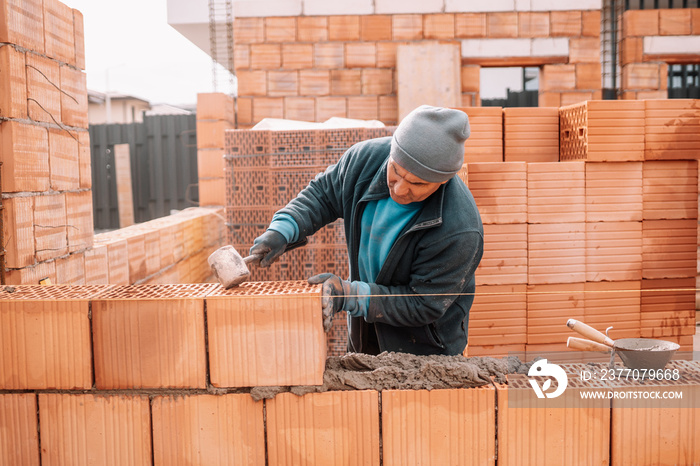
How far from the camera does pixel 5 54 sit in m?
3.10

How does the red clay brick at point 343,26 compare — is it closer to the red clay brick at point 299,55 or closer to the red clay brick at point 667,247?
the red clay brick at point 299,55

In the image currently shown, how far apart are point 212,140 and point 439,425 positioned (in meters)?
8.88

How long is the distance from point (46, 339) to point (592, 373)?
1794mm

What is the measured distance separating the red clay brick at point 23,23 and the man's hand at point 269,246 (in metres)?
1.96

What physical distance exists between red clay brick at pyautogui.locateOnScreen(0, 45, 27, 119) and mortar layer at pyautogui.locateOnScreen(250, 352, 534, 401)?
2.34 meters

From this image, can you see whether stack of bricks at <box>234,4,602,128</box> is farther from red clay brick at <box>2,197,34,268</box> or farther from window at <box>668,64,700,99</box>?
red clay brick at <box>2,197,34,268</box>

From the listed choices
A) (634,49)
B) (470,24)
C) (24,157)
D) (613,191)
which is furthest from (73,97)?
(634,49)

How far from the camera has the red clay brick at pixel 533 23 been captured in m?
8.93

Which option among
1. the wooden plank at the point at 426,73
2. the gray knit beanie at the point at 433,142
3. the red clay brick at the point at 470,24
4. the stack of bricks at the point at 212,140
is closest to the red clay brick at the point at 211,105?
the stack of bricks at the point at 212,140

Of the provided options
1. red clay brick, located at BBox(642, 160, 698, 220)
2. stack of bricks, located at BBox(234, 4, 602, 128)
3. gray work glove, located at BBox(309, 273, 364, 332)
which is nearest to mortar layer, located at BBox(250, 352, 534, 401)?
gray work glove, located at BBox(309, 273, 364, 332)

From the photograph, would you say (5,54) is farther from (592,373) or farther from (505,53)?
(505,53)

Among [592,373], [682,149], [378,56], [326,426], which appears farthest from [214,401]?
[378,56]

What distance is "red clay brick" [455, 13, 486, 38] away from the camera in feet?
29.2

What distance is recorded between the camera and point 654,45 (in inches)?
376
